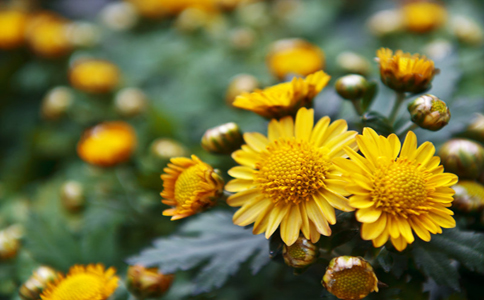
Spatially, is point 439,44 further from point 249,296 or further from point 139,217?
point 139,217

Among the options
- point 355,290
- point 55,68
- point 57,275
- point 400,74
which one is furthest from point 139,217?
point 55,68

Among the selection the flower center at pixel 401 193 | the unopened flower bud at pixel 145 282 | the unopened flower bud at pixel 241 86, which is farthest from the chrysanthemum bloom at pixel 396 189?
the unopened flower bud at pixel 241 86

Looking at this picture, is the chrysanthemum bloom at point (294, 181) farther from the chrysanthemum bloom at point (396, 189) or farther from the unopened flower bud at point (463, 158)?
the unopened flower bud at point (463, 158)

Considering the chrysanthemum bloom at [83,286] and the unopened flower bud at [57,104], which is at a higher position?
the unopened flower bud at [57,104]

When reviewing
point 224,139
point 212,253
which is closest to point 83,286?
point 212,253

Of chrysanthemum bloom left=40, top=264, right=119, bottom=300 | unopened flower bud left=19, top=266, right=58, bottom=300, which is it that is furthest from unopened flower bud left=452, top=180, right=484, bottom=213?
unopened flower bud left=19, top=266, right=58, bottom=300

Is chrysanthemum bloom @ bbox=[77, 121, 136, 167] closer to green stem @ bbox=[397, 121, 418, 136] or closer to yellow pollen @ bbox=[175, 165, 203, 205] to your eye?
yellow pollen @ bbox=[175, 165, 203, 205]
